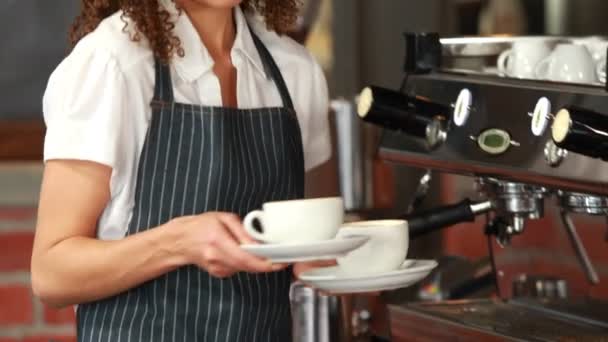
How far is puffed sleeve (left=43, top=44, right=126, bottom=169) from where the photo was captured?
1.52 metres

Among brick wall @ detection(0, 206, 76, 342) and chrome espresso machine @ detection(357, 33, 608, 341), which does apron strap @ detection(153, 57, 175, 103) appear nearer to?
chrome espresso machine @ detection(357, 33, 608, 341)

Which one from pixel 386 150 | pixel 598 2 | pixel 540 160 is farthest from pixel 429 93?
pixel 598 2

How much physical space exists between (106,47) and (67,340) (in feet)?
3.03

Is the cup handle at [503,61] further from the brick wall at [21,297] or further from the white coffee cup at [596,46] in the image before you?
the brick wall at [21,297]

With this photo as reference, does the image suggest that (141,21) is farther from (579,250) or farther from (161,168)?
(579,250)

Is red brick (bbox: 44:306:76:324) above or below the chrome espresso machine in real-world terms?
below

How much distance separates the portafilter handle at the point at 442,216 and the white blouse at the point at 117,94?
0.78 ft

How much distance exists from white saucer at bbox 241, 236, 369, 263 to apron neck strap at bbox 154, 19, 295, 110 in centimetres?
31

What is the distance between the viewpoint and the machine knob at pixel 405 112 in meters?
1.66

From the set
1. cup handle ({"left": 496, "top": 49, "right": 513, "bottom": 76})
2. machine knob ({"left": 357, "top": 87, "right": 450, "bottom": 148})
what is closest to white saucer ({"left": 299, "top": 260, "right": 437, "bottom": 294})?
machine knob ({"left": 357, "top": 87, "right": 450, "bottom": 148})

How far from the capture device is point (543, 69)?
174cm

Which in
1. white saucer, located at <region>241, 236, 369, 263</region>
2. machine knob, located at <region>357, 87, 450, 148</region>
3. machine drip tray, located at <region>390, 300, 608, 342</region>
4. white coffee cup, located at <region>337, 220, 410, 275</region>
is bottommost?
machine drip tray, located at <region>390, 300, 608, 342</region>

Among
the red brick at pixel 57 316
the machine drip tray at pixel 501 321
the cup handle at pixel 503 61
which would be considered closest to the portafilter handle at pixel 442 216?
the machine drip tray at pixel 501 321

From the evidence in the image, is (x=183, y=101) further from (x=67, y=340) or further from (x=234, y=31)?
(x=67, y=340)
